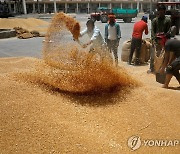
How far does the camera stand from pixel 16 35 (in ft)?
53.9

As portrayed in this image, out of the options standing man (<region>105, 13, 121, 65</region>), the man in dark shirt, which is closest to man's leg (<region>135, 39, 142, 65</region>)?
standing man (<region>105, 13, 121, 65</region>)

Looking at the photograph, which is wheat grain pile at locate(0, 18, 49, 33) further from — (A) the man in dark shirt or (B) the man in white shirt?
(A) the man in dark shirt

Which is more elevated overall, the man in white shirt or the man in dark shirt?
the man in white shirt

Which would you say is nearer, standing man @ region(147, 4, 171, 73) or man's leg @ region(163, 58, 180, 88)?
man's leg @ region(163, 58, 180, 88)

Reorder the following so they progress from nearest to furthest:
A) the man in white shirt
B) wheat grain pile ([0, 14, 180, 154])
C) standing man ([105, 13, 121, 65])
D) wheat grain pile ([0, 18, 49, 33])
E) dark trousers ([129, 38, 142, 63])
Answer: wheat grain pile ([0, 14, 180, 154]) → the man in white shirt → standing man ([105, 13, 121, 65]) → dark trousers ([129, 38, 142, 63]) → wheat grain pile ([0, 18, 49, 33])

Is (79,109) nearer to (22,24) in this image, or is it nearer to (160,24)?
(160,24)

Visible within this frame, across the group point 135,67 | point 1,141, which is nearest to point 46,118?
point 1,141

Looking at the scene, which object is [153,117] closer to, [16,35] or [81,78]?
[81,78]

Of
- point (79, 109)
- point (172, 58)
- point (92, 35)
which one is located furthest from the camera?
point (92, 35)

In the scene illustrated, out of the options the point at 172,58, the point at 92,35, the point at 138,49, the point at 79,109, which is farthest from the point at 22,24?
the point at 79,109

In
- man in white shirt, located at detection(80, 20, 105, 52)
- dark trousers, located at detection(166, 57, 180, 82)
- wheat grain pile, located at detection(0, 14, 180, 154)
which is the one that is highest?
man in white shirt, located at detection(80, 20, 105, 52)

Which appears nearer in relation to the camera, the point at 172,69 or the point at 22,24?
the point at 172,69

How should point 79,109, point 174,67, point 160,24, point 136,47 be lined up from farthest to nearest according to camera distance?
point 136,47 < point 160,24 < point 174,67 < point 79,109

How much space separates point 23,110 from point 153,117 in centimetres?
180
